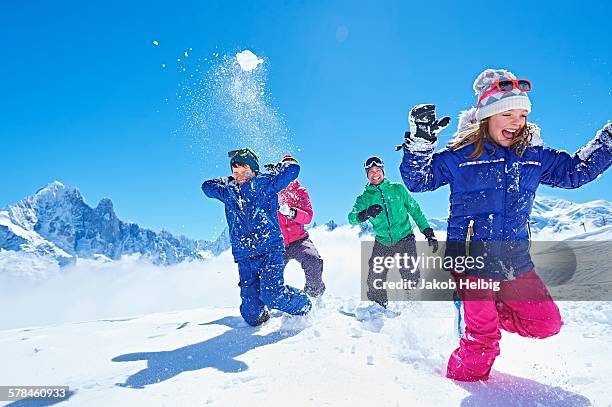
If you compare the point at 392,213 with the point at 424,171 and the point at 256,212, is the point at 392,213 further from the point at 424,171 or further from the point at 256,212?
the point at 424,171

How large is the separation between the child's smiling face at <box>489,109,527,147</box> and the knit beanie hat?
2829 millimetres

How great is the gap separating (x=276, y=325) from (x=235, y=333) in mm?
502

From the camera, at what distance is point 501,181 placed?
2996 mm

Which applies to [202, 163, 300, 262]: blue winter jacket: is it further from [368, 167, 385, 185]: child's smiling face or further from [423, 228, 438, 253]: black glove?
[423, 228, 438, 253]: black glove

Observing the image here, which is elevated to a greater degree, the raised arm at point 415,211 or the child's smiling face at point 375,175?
the child's smiling face at point 375,175

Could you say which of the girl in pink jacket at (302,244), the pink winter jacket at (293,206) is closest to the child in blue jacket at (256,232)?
the girl in pink jacket at (302,244)

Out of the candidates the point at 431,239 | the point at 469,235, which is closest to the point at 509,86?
the point at 469,235

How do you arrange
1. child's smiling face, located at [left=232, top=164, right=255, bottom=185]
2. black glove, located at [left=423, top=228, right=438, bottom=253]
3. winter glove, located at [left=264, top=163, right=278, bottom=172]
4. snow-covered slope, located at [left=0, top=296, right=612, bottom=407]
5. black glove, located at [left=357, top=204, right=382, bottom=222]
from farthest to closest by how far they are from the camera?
black glove, located at [left=357, top=204, right=382, bottom=222] → black glove, located at [left=423, top=228, right=438, bottom=253] → winter glove, located at [left=264, top=163, right=278, bottom=172] → child's smiling face, located at [left=232, top=164, right=255, bottom=185] → snow-covered slope, located at [left=0, top=296, right=612, bottom=407]

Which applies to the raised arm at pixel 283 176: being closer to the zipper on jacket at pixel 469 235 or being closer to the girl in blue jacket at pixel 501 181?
the girl in blue jacket at pixel 501 181

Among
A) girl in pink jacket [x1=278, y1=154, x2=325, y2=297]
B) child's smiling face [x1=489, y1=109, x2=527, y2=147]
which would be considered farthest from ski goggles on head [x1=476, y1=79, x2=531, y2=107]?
girl in pink jacket [x1=278, y1=154, x2=325, y2=297]

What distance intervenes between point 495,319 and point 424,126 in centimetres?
150

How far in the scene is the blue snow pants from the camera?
15.1ft

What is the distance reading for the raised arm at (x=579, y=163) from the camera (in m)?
3.03

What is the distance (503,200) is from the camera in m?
3.00
